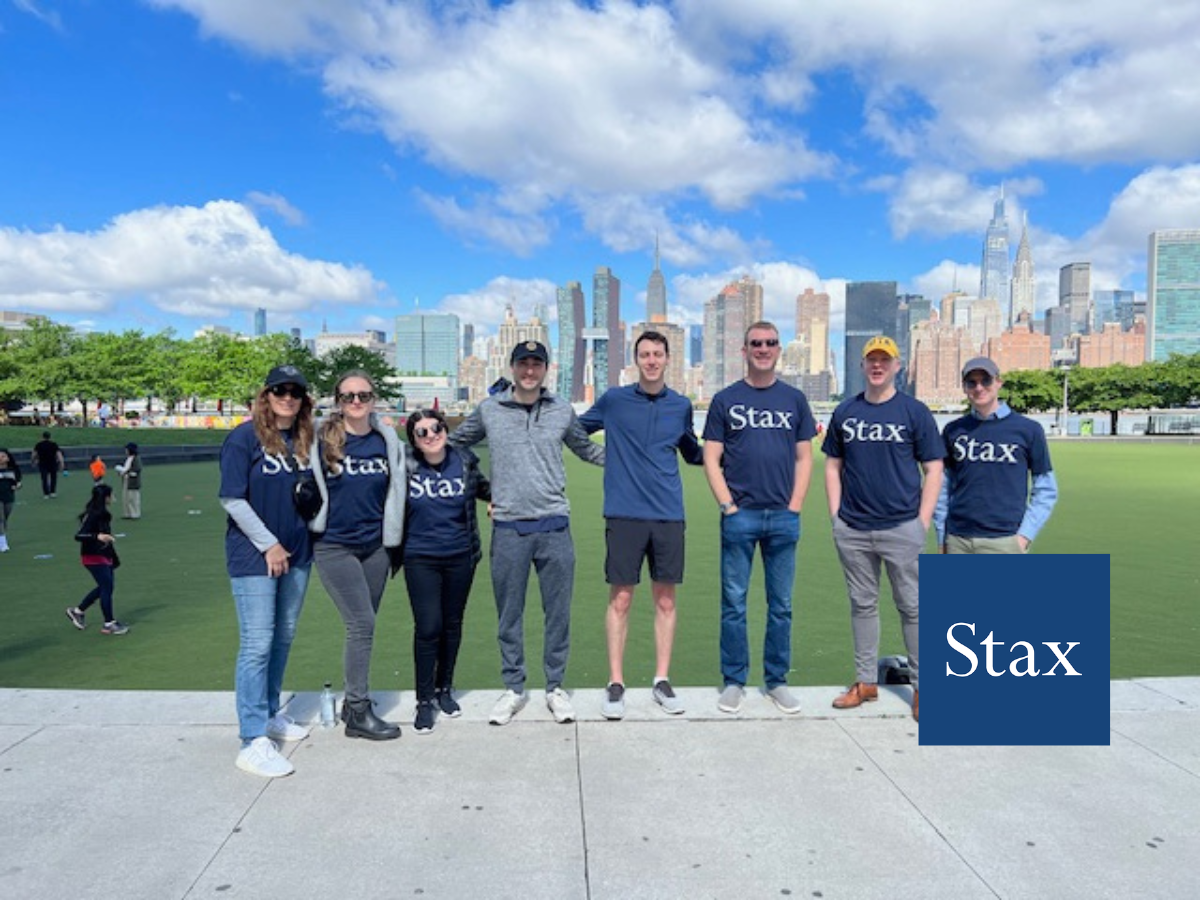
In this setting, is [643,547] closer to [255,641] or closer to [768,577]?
[768,577]

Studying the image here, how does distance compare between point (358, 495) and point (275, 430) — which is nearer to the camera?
point (275, 430)

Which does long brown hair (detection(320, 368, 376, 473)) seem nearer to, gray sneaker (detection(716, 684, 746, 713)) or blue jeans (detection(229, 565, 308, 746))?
blue jeans (detection(229, 565, 308, 746))

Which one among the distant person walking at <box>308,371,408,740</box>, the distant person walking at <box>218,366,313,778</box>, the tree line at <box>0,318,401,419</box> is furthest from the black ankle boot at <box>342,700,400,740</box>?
the tree line at <box>0,318,401,419</box>

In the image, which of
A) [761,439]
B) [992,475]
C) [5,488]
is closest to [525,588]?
[761,439]

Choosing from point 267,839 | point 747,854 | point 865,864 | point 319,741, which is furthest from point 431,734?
point 865,864

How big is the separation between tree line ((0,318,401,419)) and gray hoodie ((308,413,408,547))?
144ft

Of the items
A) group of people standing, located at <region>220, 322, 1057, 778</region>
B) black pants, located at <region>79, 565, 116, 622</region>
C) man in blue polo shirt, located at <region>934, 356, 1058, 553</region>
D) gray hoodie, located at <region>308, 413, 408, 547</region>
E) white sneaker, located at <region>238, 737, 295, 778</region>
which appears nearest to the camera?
white sneaker, located at <region>238, 737, 295, 778</region>

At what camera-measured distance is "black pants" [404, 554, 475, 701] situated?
4.36 meters

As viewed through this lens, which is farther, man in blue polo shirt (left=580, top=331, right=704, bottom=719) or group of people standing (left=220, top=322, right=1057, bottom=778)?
man in blue polo shirt (left=580, top=331, right=704, bottom=719)

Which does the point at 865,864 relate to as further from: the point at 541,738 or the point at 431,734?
the point at 431,734

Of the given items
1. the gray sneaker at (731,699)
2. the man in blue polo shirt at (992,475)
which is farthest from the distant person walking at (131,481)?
the man in blue polo shirt at (992,475)

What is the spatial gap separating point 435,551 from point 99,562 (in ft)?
15.2

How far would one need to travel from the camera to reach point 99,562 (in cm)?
723

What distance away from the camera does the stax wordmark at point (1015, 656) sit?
3785 millimetres
